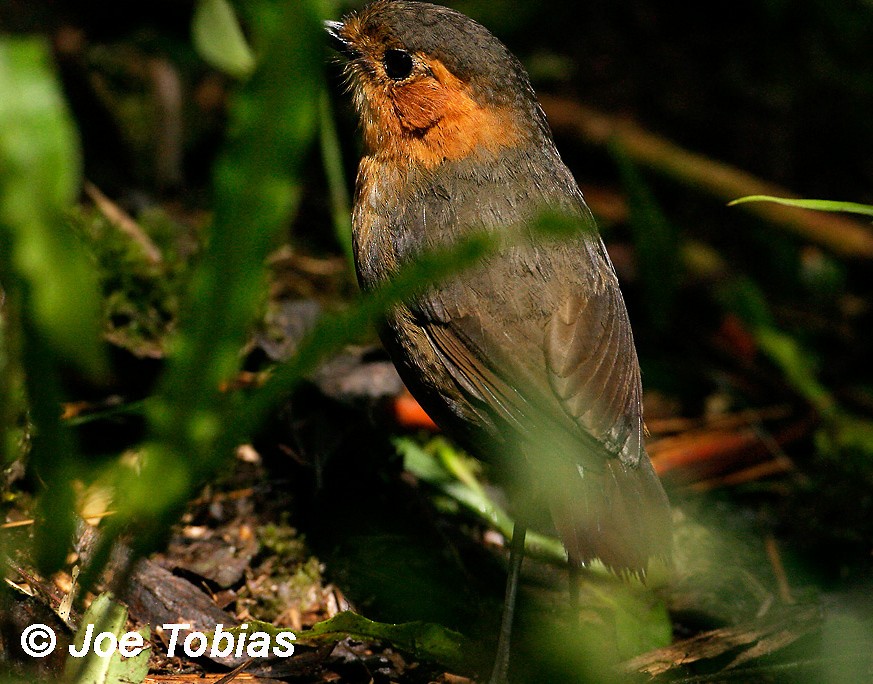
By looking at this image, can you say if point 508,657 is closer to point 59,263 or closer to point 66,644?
point 66,644

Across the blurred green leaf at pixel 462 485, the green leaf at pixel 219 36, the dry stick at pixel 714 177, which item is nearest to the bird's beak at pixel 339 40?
the green leaf at pixel 219 36

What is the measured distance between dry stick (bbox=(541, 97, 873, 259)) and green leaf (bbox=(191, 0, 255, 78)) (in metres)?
1.74

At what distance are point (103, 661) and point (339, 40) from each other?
1966mm

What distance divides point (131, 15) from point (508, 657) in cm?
330

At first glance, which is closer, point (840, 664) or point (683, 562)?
point (840, 664)

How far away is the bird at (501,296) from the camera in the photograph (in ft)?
7.89

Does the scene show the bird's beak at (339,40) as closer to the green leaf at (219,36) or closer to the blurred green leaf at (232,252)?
the green leaf at (219,36)

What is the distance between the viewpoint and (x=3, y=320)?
2297mm

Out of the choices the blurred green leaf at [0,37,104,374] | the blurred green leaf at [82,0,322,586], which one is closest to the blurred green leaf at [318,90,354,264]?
the blurred green leaf at [0,37,104,374]

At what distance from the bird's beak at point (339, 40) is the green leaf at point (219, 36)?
1.64 feet

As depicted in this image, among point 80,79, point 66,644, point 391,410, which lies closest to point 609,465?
point 391,410

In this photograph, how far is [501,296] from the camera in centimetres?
251

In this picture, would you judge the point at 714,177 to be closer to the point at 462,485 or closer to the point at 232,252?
the point at 462,485

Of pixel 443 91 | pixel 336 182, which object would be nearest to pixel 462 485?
pixel 443 91
